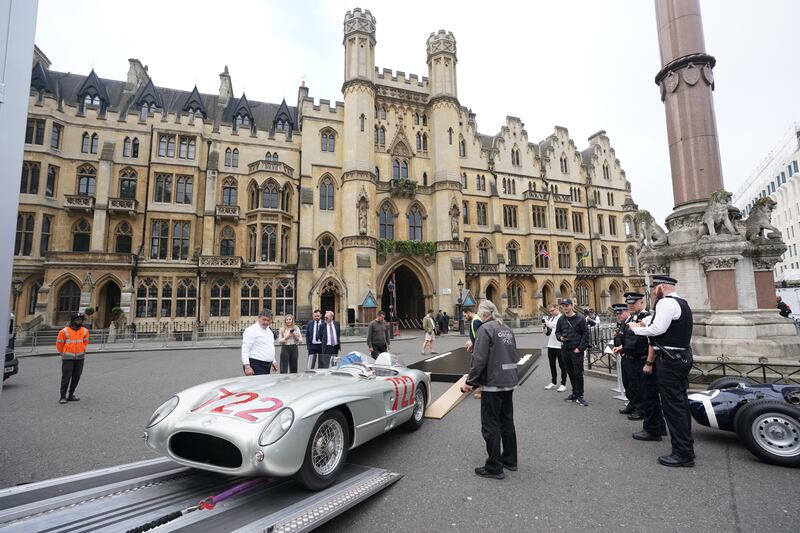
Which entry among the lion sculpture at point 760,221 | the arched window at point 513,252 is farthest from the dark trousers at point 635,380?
the arched window at point 513,252

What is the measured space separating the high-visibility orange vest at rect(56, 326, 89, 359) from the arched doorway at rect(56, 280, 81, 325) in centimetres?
1894

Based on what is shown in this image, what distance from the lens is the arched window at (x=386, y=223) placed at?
2822cm

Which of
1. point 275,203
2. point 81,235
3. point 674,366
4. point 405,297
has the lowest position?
point 674,366

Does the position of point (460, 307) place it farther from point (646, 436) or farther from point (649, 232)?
point (646, 436)

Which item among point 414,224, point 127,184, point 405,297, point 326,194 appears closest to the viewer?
point 127,184

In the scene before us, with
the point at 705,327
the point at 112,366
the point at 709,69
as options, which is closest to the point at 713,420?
the point at 705,327

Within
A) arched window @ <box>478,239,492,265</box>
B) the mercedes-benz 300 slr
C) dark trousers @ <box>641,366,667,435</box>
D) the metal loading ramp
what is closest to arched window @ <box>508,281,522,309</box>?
arched window @ <box>478,239,492,265</box>

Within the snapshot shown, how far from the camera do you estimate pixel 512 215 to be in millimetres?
33312

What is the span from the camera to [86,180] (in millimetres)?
24062

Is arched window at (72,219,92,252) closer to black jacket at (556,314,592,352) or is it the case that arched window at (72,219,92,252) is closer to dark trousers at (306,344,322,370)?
dark trousers at (306,344,322,370)

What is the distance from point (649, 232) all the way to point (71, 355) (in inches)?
507

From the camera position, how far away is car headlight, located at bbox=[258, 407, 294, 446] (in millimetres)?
2939

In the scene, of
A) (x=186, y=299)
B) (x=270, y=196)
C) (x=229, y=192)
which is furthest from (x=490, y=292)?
(x=186, y=299)

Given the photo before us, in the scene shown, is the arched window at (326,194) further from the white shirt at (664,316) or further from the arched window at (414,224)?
the white shirt at (664,316)
